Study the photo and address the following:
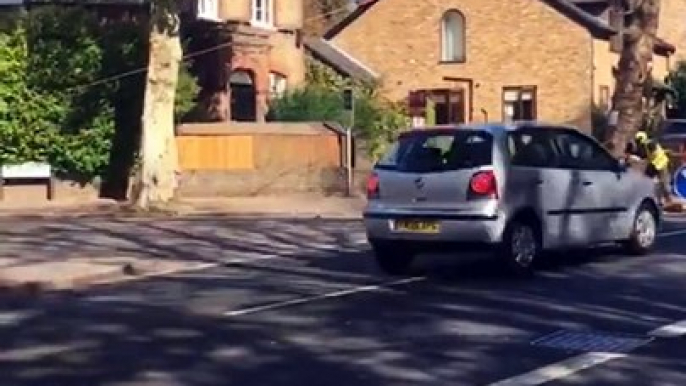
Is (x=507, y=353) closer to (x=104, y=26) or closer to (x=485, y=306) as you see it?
(x=485, y=306)

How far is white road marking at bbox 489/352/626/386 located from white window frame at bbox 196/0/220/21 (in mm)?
30081

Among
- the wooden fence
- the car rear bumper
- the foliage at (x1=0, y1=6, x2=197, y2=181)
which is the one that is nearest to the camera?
the car rear bumper

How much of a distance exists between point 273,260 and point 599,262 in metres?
4.32

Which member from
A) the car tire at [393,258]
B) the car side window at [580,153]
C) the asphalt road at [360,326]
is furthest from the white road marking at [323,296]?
the car side window at [580,153]

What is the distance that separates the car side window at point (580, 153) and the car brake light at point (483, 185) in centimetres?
151

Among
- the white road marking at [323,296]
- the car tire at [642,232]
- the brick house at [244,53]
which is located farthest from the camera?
the brick house at [244,53]

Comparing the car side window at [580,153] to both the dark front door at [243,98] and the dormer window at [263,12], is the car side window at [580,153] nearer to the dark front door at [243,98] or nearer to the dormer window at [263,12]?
the dark front door at [243,98]

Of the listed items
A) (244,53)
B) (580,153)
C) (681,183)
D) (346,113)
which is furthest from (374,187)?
(244,53)

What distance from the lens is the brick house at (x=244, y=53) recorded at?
40.6 metres

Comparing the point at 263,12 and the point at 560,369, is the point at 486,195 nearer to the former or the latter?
the point at 560,369

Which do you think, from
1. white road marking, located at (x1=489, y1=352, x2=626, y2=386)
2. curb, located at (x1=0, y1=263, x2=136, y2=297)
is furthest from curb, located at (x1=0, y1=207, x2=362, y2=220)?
white road marking, located at (x1=489, y1=352, x2=626, y2=386)

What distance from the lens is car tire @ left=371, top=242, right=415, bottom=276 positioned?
59.2 ft

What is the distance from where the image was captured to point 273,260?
825 inches

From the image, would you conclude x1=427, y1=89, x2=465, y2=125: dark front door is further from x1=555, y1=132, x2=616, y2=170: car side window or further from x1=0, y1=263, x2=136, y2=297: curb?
x1=0, y1=263, x2=136, y2=297: curb
